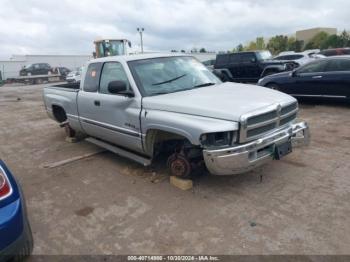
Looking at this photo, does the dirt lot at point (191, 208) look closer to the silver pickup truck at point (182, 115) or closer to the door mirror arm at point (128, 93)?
the silver pickup truck at point (182, 115)

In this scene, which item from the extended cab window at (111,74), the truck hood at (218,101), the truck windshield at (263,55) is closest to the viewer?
the truck hood at (218,101)

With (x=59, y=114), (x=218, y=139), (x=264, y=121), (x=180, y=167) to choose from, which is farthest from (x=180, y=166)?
(x=59, y=114)

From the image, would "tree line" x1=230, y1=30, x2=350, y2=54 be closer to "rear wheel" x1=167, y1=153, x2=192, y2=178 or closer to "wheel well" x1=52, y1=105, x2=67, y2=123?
"wheel well" x1=52, y1=105, x2=67, y2=123

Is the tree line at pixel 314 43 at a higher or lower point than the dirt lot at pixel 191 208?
higher

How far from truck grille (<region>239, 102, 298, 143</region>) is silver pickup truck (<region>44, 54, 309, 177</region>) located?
0.01 metres

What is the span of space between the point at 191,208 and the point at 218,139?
88 centimetres

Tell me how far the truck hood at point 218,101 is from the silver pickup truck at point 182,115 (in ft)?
0.04

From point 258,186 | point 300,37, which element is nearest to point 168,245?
point 258,186

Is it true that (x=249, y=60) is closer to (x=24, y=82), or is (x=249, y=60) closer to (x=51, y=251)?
(x=51, y=251)

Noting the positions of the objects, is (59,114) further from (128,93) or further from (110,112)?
(128,93)

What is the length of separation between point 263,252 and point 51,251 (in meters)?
2.01

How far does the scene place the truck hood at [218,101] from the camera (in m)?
3.68

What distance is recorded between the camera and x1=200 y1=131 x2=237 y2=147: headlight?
3.64 metres

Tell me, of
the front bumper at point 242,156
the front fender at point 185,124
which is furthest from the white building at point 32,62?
the front bumper at point 242,156
